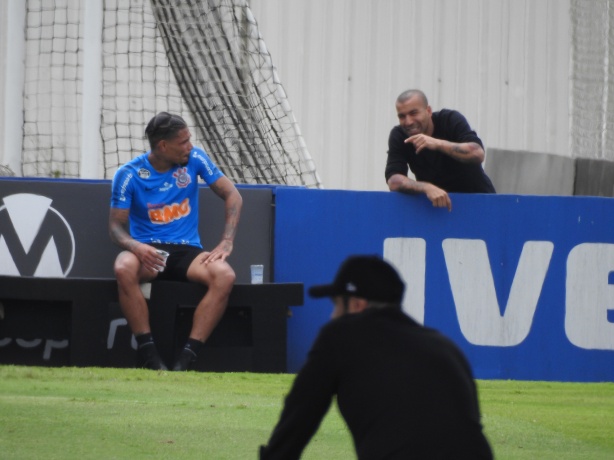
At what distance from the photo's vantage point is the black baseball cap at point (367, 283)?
150 inches

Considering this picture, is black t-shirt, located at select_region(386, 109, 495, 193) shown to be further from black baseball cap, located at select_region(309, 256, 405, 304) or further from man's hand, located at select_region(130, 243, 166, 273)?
black baseball cap, located at select_region(309, 256, 405, 304)

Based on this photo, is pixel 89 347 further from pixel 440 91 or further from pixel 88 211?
pixel 440 91

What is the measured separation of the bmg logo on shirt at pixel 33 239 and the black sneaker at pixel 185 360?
4.51 ft

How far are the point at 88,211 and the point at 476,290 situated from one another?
293 cm

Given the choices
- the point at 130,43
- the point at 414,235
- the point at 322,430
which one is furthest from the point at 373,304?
the point at 130,43

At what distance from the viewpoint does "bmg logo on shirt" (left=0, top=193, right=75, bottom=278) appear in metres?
9.83

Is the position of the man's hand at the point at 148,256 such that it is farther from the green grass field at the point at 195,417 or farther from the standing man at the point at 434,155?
the standing man at the point at 434,155

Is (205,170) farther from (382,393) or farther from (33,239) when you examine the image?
(382,393)

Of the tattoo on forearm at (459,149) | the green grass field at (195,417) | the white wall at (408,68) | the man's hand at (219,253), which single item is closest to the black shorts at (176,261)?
the man's hand at (219,253)

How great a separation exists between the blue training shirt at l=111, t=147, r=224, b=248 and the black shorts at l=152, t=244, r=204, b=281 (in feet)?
0.17

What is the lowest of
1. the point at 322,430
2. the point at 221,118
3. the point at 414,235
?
the point at 322,430

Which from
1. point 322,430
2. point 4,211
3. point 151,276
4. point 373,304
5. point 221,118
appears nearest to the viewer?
point 373,304

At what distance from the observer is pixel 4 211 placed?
9828 mm

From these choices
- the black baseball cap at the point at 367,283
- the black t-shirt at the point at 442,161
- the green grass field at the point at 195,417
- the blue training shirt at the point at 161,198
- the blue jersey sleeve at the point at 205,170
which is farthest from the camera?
the black t-shirt at the point at 442,161
